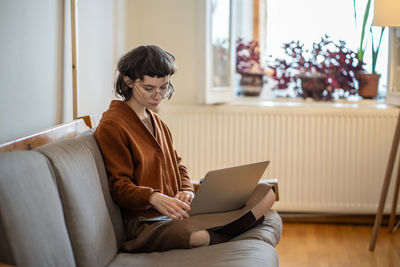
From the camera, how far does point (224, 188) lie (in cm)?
194

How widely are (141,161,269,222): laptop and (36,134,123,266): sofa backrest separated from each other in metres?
0.27

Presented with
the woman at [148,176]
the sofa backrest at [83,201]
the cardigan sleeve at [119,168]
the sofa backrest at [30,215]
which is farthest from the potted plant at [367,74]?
the sofa backrest at [30,215]

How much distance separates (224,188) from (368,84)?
2.13m

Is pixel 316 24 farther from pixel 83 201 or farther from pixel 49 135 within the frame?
pixel 83 201

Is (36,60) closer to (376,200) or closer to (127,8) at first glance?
(127,8)

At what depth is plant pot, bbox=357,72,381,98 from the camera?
370 centimetres

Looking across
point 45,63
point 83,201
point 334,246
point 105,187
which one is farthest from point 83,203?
point 334,246

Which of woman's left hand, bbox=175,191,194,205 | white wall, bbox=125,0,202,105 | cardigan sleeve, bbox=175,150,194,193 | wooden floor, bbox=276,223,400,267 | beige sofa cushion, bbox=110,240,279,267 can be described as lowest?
wooden floor, bbox=276,223,400,267

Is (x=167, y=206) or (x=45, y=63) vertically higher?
(x=45, y=63)

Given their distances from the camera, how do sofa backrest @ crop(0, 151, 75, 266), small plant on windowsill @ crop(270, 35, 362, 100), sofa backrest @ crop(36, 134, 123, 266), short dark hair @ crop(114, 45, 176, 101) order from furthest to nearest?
small plant on windowsill @ crop(270, 35, 362, 100), short dark hair @ crop(114, 45, 176, 101), sofa backrest @ crop(36, 134, 123, 266), sofa backrest @ crop(0, 151, 75, 266)

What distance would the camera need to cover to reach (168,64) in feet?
6.42

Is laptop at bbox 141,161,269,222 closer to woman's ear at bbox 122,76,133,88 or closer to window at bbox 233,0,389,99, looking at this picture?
woman's ear at bbox 122,76,133,88

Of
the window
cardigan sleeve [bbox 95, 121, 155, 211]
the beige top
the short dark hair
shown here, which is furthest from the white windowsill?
cardigan sleeve [bbox 95, 121, 155, 211]

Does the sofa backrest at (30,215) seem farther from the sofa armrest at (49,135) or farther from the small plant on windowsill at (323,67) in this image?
the small plant on windowsill at (323,67)
